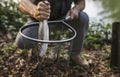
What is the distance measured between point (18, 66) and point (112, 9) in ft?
13.4

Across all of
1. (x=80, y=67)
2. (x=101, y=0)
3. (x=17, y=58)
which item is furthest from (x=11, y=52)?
(x=101, y=0)

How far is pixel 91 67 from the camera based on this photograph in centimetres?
457

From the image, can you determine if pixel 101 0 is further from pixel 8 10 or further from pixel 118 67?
pixel 118 67

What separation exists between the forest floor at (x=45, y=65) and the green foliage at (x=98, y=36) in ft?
0.55

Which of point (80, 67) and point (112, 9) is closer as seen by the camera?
point (80, 67)

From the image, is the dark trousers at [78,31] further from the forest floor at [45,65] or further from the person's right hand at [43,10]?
the person's right hand at [43,10]

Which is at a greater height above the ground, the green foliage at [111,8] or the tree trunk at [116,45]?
the green foliage at [111,8]

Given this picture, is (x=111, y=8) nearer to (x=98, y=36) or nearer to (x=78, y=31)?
(x=98, y=36)

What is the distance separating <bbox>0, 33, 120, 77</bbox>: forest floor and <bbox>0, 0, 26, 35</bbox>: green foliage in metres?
0.27

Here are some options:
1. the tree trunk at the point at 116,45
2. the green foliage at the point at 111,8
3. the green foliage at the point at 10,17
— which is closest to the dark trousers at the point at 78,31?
the tree trunk at the point at 116,45


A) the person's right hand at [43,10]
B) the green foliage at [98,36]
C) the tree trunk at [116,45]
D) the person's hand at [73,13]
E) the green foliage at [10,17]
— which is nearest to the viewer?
the person's right hand at [43,10]

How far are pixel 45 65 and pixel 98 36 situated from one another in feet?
6.91

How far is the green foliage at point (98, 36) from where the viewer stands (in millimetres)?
5269

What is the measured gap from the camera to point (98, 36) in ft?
18.1
